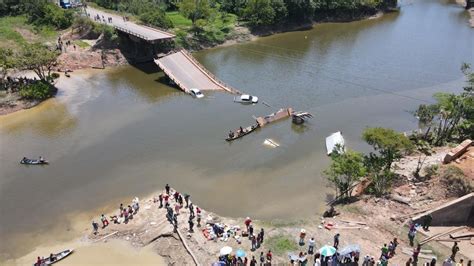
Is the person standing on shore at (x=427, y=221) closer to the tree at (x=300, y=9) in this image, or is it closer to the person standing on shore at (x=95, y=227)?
the person standing on shore at (x=95, y=227)

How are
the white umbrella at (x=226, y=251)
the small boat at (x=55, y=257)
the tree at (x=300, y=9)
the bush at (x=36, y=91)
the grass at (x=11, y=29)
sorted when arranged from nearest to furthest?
the white umbrella at (x=226, y=251) → the small boat at (x=55, y=257) → the bush at (x=36, y=91) → the grass at (x=11, y=29) → the tree at (x=300, y=9)

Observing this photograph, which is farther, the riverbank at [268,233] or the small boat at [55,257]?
the small boat at [55,257]

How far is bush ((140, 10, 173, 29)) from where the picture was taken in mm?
91000

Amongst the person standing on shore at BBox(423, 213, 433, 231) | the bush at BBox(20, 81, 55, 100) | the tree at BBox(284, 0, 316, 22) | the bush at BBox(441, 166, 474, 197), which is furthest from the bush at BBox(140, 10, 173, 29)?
the person standing on shore at BBox(423, 213, 433, 231)

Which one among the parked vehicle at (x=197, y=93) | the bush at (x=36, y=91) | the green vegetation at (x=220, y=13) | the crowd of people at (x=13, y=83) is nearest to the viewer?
the bush at (x=36, y=91)

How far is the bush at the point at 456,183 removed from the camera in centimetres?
3757

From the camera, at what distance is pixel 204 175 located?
46.8m

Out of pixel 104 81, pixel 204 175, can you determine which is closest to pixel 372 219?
pixel 204 175

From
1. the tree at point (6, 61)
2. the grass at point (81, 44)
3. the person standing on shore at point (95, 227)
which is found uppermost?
the tree at point (6, 61)

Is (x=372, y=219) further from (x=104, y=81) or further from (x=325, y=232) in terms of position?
(x=104, y=81)

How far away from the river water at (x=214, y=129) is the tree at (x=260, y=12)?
10.5m

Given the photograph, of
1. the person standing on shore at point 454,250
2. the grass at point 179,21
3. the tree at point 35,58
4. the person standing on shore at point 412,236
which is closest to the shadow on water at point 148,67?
the tree at point 35,58

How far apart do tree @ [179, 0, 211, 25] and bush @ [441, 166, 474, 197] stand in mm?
70734

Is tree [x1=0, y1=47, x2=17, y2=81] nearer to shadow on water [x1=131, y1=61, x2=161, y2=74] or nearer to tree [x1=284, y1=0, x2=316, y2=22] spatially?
shadow on water [x1=131, y1=61, x2=161, y2=74]
